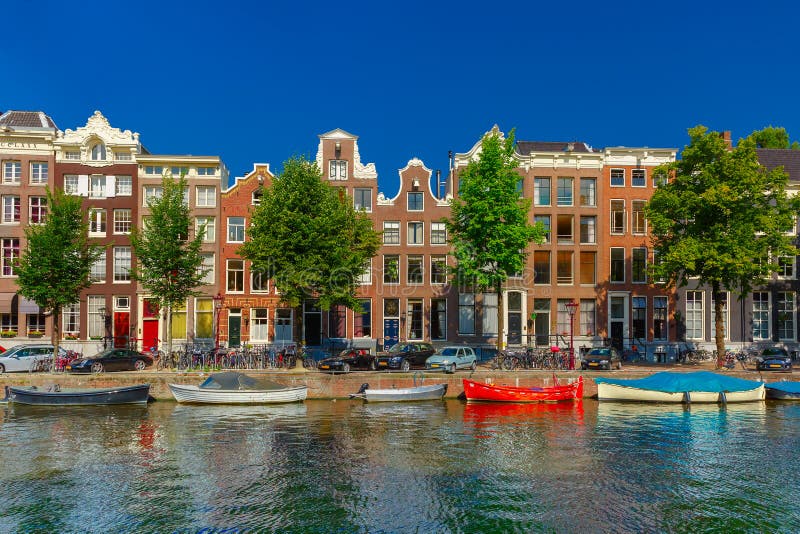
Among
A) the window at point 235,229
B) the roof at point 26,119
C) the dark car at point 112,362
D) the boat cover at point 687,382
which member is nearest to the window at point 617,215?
the boat cover at point 687,382

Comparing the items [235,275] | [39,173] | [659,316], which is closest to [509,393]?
[659,316]

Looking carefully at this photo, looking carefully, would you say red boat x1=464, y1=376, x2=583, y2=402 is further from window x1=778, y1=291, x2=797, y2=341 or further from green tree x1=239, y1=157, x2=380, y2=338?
window x1=778, y1=291, x2=797, y2=341

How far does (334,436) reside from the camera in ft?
88.4

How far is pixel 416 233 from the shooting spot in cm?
5053

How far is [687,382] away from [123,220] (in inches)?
1657

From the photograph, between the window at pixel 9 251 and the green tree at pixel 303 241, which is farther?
the window at pixel 9 251

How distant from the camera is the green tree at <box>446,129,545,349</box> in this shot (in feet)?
135

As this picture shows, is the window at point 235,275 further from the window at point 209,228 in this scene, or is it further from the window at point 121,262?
the window at point 121,262

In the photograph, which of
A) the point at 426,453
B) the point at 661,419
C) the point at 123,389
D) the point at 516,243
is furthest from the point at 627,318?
the point at 123,389

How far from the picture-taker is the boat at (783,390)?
122ft

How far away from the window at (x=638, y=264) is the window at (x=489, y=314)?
11.6 meters

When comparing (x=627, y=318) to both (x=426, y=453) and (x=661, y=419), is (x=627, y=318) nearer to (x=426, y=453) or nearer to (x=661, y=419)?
(x=661, y=419)

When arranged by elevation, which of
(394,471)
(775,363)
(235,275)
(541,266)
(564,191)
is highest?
(564,191)

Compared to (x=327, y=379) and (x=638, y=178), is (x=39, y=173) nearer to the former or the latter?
(x=327, y=379)
